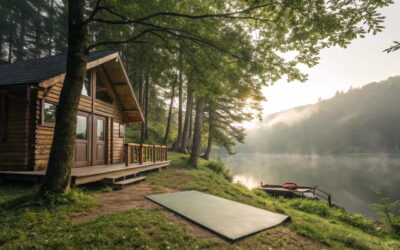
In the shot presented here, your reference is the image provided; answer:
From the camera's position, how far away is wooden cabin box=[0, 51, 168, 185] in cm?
694

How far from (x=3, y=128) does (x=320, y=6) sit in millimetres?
10422

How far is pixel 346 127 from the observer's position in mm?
136500

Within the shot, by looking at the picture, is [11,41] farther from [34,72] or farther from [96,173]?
[96,173]

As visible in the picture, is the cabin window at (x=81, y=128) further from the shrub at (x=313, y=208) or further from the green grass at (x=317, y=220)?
the shrub at (x=313, y=208)

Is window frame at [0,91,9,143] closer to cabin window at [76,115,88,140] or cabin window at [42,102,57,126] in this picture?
cabin window at [42,102,57,126]

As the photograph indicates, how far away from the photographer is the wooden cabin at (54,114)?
6.94 m

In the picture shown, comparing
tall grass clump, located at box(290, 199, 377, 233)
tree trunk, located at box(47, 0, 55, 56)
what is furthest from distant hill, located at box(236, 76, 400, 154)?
tree trunk, located at box(47, 0, 55, 56)

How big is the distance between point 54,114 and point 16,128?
47.4 inches

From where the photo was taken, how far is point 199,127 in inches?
579

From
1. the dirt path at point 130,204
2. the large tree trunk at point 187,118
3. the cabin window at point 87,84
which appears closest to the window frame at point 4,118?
the cabin window at point 87,84

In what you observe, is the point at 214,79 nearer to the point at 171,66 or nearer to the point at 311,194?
the point at 171,66

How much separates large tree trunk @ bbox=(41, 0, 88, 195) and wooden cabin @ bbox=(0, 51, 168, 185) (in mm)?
2186

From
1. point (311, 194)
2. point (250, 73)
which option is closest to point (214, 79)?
point (250, 73)

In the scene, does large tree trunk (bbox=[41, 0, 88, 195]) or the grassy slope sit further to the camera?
large tree trunk (bbox=[41, 0, 88, 195])
